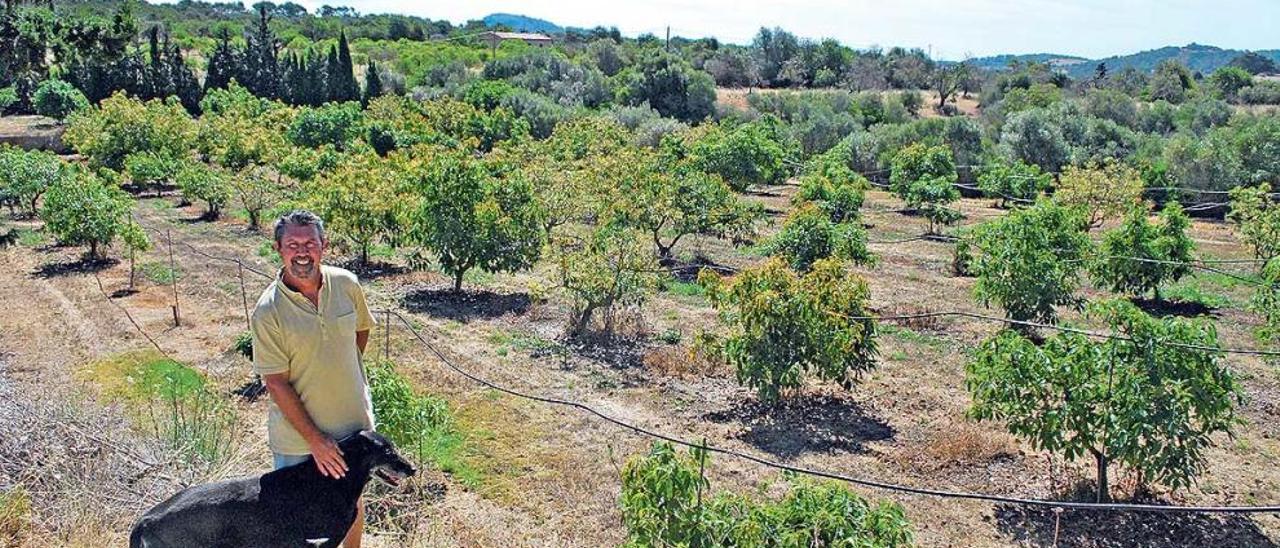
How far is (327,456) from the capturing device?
12.4 feet

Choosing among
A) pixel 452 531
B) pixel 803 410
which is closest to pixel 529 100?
pixel 803 410

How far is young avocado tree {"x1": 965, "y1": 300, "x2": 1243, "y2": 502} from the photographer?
7.35 m

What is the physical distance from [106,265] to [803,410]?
12931 millimetres

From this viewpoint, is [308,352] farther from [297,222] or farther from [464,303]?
[464,303]

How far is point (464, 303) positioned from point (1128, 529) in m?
10.1

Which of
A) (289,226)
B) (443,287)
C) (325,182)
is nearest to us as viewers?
(289,226)

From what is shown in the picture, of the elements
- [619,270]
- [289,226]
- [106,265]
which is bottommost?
[106,265]

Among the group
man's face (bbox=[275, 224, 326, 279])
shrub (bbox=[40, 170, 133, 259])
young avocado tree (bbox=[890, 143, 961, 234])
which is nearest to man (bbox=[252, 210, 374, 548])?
man's face (bbox=[275, 224, 326, 279])

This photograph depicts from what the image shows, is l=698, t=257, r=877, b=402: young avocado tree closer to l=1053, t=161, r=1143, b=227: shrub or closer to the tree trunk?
the tree trunk

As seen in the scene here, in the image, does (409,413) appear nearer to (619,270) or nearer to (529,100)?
(619,270)

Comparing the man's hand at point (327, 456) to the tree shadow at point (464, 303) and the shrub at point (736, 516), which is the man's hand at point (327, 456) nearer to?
the shrub at point (736, 516)

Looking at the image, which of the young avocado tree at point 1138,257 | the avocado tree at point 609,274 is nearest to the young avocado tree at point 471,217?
the avocado tree at point 609,274

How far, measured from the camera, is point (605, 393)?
10.9m

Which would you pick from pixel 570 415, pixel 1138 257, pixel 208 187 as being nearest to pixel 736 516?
pixel 570 415
